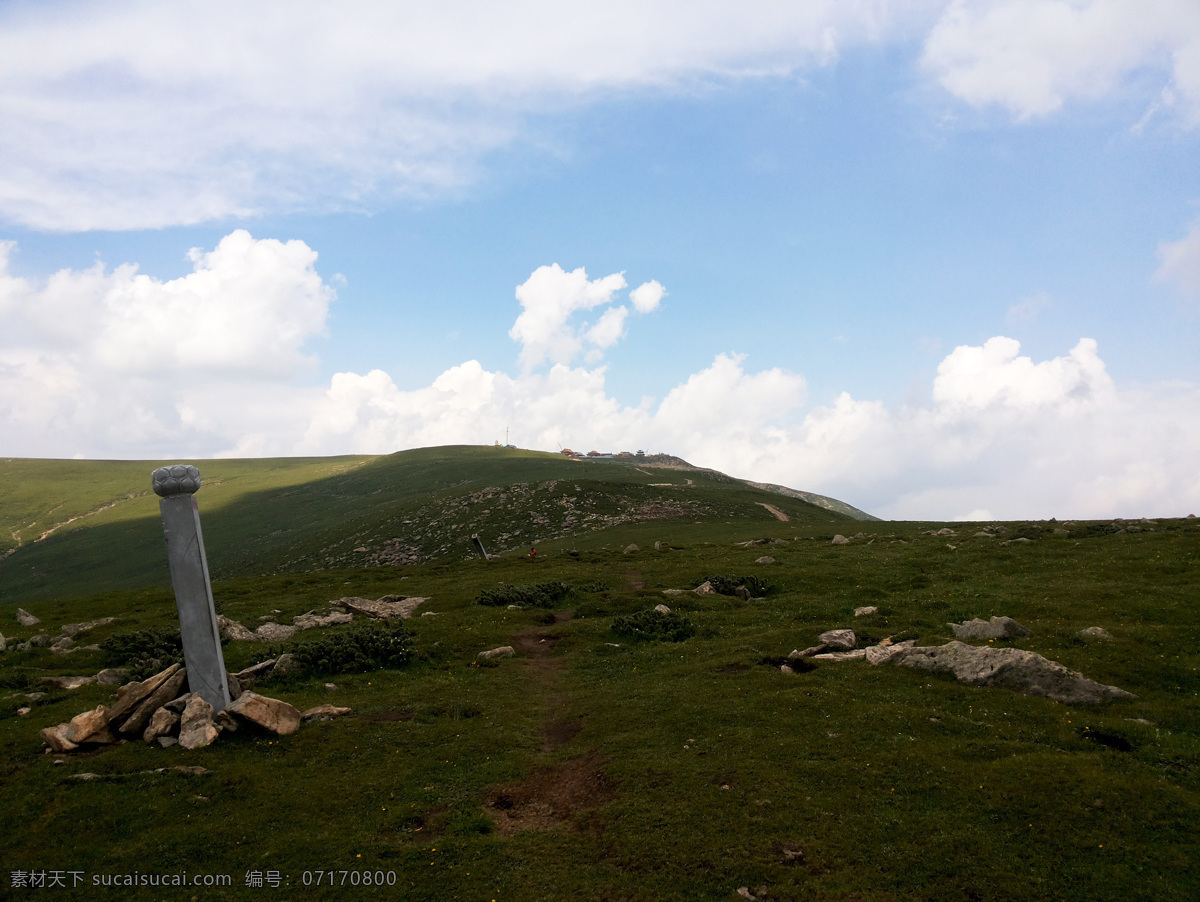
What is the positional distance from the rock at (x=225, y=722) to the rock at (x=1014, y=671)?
21.8 m

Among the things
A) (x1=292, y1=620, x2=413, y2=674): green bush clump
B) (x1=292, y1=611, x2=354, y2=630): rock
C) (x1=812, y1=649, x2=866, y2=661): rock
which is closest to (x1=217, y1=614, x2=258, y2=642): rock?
(x1=292, y1=611, x2=354, y2=630): rock

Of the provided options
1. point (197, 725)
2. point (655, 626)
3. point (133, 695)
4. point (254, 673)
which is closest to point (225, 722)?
point (197, 725)

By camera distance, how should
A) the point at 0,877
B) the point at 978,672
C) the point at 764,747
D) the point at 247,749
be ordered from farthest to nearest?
the point at 978,672 → the point at 247,749 → the point at 764,747 → the point at 0,877

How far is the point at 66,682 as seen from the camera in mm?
24781

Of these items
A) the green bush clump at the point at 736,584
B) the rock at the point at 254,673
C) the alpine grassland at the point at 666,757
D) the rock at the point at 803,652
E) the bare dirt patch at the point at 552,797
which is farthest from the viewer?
the green bush clump at the point at 736,584

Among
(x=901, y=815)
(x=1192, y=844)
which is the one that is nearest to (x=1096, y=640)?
(x=1192, y=844)

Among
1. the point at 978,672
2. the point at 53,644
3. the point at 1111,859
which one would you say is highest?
the point at 53,644

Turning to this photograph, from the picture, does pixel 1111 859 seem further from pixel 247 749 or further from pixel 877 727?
pixel 247 749

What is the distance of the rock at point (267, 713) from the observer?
1908 centimetres

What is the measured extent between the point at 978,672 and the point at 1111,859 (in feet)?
27.3

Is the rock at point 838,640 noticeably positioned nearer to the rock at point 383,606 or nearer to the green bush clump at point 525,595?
the green bush clump at point 525,595

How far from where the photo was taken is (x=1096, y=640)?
2209cm

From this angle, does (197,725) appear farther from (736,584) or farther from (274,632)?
(736,584)

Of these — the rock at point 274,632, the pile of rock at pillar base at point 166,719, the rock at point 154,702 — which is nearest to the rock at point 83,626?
the rock at point 274,632
